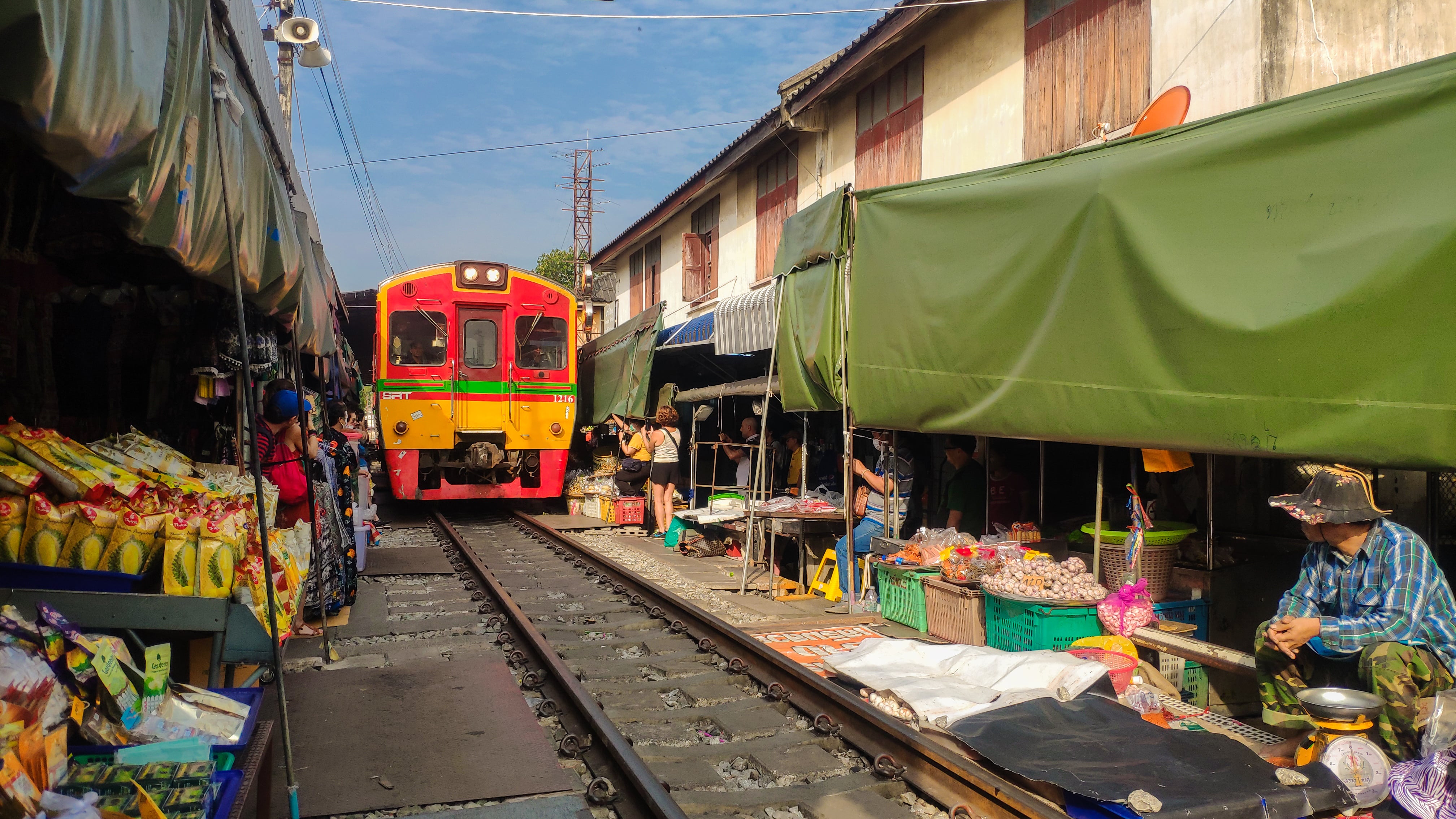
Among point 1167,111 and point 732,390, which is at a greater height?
point 1167,111

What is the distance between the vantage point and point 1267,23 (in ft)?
20.6

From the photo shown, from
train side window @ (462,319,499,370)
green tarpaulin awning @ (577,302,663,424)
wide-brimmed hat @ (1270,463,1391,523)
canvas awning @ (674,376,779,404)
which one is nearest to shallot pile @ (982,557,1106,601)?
wide-brimmed hat @ (1270,463,1391,523)

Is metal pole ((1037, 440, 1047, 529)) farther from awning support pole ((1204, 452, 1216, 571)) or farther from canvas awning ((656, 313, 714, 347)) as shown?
canvas awning ((656, 313, 714, 347))

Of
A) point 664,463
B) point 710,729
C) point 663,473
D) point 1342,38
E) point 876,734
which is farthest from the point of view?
point 663,473

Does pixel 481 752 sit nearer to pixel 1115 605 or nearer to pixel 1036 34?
pixel 1115 605

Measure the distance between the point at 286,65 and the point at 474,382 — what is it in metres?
4.87

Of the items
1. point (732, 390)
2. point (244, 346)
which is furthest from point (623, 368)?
point (244, 346)

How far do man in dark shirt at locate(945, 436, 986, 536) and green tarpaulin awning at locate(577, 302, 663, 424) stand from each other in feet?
20.2

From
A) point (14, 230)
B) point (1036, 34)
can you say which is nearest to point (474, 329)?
point (1036, 34)

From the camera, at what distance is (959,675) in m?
4.83

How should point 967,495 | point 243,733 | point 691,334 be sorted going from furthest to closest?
point 691,334
point 967,495
point 243,733

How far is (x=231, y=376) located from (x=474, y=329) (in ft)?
23.7

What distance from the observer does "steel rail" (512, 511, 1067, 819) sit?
347 cm

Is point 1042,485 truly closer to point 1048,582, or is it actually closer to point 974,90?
point 1048,582
